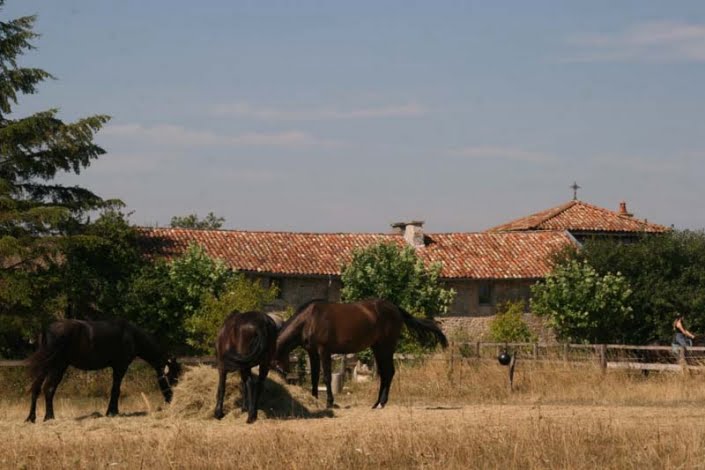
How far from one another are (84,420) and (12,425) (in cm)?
106

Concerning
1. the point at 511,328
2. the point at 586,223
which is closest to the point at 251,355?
the point at 511,328

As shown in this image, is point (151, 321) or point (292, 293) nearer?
point (151, 321)

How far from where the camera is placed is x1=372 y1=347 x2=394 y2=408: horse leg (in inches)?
837

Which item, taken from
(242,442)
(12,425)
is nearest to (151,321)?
(12,425)

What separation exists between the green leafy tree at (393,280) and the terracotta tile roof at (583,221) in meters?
13.9

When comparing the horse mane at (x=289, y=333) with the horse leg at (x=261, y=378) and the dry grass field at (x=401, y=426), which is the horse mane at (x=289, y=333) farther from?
the horse leg at (x=261, y=378)

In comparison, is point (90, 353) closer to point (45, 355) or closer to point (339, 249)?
point (45, 355)

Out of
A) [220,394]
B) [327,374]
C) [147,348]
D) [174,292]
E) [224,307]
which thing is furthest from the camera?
[174,292]

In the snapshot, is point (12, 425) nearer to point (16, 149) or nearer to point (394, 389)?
point (394, 389)

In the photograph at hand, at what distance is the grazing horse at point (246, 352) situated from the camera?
1811 cm

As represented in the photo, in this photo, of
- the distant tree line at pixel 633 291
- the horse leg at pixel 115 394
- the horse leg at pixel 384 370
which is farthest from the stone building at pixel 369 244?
the horse leg at pixel 115 394

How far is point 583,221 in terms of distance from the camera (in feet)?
198

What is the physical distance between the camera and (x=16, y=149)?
129 ft

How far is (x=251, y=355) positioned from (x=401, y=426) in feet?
9.46
